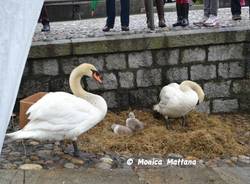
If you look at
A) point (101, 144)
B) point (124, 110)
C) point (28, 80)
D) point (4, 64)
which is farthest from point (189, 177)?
point (4, 64)

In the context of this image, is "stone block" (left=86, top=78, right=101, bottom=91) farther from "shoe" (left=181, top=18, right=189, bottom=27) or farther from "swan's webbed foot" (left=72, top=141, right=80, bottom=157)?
"swan's webbed foot" (left=72, top=141, right=80, bottom=157)

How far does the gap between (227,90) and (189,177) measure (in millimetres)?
2752

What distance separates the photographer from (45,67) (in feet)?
20.7

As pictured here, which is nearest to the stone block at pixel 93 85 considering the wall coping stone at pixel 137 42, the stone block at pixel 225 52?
the wall coping stone at pixel 137 42

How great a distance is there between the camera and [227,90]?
22.1 feet

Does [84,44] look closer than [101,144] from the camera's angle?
No

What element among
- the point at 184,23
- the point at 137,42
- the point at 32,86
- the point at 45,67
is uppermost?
the point at 184,23

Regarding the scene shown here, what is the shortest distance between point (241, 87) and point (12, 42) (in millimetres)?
6166

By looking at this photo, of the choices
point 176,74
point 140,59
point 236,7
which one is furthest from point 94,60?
point 236,7

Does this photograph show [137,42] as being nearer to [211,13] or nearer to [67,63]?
[67,63]

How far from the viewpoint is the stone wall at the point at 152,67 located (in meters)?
6.30

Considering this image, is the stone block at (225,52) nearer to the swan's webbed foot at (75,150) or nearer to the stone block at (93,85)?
the stone block at (93,85)

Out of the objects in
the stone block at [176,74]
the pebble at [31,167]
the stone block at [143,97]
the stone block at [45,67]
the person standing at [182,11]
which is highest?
the person standing at [182,11]

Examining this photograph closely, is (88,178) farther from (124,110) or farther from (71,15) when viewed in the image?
(71,15)
